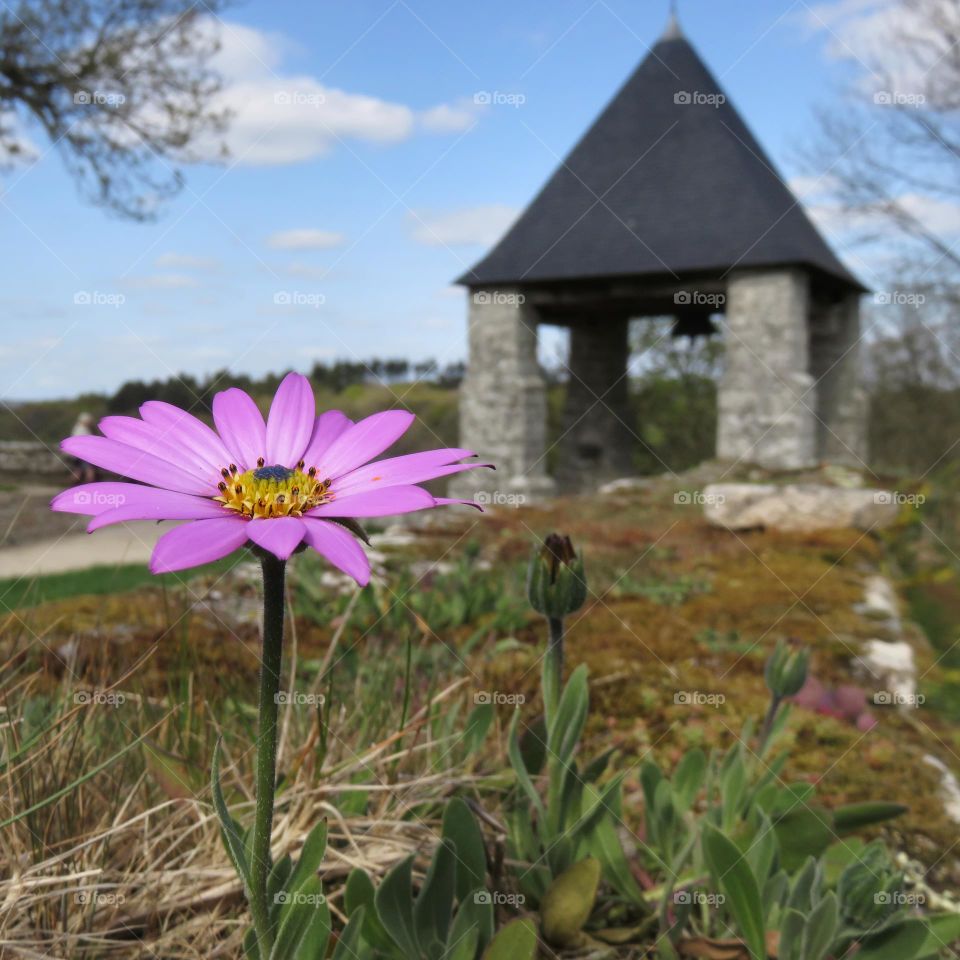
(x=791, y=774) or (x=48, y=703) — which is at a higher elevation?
(x=48, y=703)

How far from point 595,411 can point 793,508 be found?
9.44 m

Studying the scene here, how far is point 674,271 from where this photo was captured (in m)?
11.0

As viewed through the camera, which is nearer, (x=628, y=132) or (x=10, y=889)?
(x=10, y=889)

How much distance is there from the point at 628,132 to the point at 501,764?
12568 mm

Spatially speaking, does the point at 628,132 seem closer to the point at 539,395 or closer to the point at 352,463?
the point at 539,395

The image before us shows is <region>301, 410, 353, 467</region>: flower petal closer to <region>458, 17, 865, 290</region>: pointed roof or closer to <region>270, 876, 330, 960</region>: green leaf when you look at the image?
<region>270, 876, 330, 960</region>: green leaf

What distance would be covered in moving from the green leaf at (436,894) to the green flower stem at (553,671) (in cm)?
29

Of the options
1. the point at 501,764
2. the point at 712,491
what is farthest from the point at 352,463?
the point at 712,491

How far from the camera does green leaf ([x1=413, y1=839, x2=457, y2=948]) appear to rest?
4.00ft

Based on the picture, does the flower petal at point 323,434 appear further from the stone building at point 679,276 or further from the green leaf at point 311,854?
the stone building at point 679,276

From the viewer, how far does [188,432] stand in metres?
1.02

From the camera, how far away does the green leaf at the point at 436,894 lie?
1.22 metres

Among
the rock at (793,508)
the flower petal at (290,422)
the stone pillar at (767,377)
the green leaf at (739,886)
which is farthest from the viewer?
the stone pillar at (767,377)

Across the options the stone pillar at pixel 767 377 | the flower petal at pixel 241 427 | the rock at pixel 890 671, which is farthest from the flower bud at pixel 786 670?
the stone pillar at pixel 767 377
